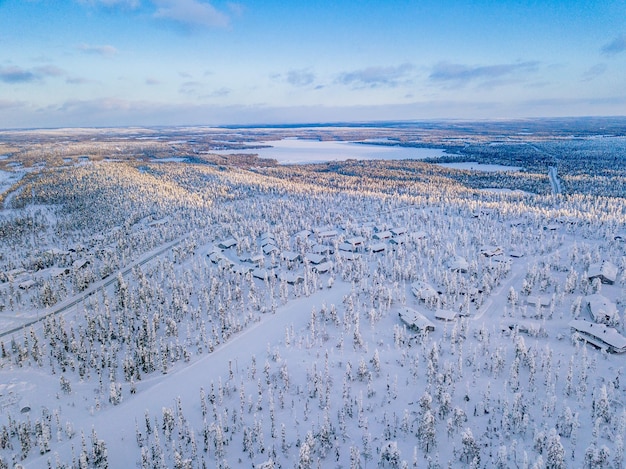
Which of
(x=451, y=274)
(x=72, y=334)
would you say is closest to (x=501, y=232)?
(x=451, y=274)

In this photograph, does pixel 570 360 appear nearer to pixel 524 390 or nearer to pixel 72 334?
pixel 524 390

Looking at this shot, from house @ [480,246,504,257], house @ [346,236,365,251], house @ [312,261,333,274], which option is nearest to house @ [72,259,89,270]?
house @ [312,261,333,274]

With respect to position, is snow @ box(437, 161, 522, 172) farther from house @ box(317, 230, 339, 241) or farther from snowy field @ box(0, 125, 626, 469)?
house @ box(317, 230, 339, 241)

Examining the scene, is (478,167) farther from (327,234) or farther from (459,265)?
(459,265)

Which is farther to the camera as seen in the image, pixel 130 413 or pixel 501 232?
pixel 501 232

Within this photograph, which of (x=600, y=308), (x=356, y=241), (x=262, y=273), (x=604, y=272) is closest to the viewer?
(x=600, y=308)

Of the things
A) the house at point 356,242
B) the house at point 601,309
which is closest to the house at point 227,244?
the house at point 356,242

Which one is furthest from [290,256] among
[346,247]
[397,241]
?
[397,241]
